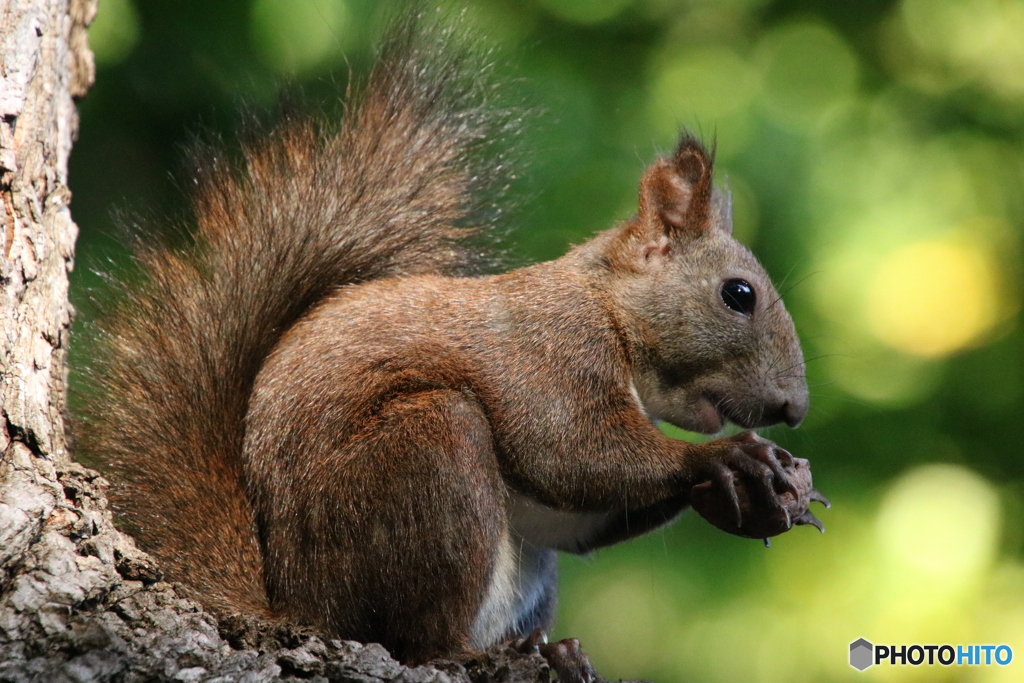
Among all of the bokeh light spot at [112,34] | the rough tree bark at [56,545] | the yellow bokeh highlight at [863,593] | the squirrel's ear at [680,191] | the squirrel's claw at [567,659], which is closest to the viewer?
the rough tree bark at [56,545]

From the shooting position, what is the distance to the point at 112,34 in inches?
142

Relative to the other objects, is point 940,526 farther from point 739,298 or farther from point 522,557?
point 522,557

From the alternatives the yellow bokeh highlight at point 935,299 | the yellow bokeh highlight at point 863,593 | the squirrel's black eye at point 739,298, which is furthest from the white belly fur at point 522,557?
the yellow bokeh highlight at point 935,299

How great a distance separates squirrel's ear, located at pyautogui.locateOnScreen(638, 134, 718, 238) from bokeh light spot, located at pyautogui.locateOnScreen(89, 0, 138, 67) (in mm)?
2132

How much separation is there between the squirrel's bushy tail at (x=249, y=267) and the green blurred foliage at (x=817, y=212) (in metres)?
0.67

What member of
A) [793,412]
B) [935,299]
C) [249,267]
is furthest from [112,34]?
[935,299]

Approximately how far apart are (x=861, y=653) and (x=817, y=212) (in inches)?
69.1

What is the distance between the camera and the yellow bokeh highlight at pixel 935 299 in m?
3.96

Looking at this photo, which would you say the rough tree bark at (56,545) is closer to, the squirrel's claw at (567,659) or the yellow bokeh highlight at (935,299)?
the squirrel's claw at (567,659)

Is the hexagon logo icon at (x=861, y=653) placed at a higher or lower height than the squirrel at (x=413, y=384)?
lower

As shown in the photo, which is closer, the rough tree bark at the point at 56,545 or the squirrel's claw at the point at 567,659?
the rough tree bark at the point at 56,545

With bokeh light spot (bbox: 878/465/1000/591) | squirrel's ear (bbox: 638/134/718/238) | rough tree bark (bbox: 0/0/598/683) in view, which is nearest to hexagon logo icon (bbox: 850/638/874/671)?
bokeh light spot (bbox: 878/465/1000/591)

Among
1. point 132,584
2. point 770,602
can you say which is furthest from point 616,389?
point 770,602

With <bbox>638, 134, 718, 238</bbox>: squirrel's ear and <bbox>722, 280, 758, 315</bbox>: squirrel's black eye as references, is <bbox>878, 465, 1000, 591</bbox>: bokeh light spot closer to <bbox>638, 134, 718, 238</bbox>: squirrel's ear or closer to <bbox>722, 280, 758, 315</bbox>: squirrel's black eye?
<bbox>722, 280, 758, 315</bbox>: squirrel's black eye
